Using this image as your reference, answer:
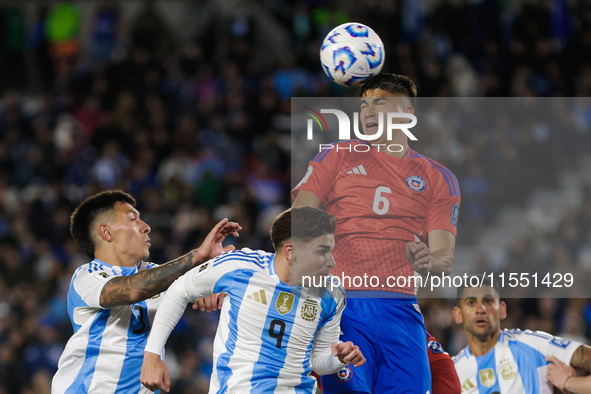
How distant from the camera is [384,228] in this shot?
577cm

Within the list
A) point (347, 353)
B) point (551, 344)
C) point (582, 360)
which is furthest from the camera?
point (551, 344)

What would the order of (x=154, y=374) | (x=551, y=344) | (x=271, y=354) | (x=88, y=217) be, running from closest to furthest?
(x=154, y=374), (x=271, y=354), (x=88, y=217), (x=551, y=344)

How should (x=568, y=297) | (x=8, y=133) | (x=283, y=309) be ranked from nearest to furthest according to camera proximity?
1. (x=283, y=309)
2. (x=568, y=297)
3. (x=8, y=133)

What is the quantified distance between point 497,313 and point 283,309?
8.34ft

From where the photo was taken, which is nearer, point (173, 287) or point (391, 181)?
point (173, 287)

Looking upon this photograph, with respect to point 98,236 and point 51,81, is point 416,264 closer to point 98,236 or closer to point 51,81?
point 98,236

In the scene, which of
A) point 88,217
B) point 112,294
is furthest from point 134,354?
point 88,217

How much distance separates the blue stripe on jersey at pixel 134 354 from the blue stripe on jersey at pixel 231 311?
2.66 ft

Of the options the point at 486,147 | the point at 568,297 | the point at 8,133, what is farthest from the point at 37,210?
the point at 568,297

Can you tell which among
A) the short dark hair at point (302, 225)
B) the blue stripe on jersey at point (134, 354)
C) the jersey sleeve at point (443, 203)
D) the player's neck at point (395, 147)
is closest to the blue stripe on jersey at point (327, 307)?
the short dark hair at point (302, 225)

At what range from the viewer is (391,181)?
19.4 feet

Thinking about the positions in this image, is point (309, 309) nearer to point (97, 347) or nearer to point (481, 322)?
point (97, 347)

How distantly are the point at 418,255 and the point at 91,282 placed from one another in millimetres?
2247

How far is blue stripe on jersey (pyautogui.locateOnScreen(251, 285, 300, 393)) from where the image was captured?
5.18 m
